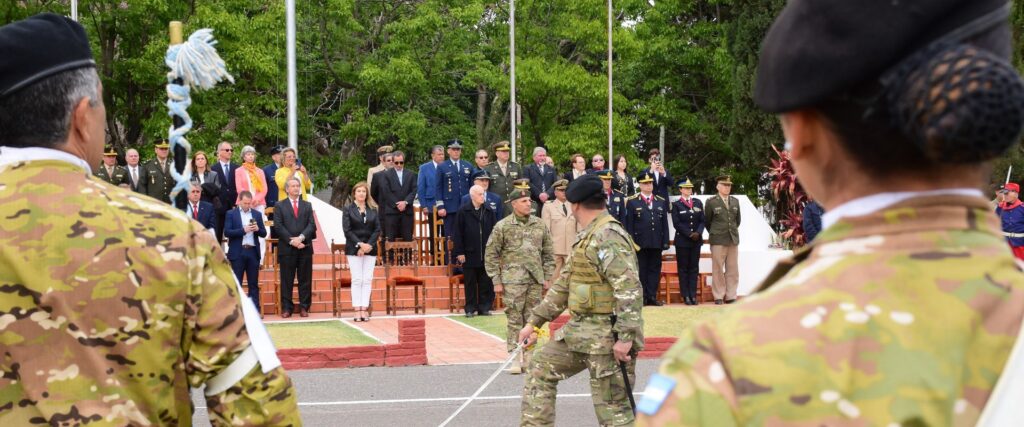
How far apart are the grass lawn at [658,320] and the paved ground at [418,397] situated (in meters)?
2.90

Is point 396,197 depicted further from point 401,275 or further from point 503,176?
point 503,176

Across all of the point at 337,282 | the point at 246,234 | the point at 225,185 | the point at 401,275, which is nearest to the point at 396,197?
the point at 401,275

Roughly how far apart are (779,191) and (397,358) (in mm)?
7828

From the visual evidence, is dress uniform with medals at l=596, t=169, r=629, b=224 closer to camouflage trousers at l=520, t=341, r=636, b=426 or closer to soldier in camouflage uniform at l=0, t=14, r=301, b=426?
camouflage trousers at l=520, t=341, r=636, b=426

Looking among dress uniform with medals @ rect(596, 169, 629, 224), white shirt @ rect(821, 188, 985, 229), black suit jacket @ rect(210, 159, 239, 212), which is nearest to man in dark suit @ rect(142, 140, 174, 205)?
black suit jacket @ rect(210, 159, 239, 212)

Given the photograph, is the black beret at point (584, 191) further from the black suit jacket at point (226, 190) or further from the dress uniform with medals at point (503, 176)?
the dress uniform with medals at point (503, 176)

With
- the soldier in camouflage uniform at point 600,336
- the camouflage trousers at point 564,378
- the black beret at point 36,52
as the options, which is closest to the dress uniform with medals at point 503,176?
the soldier in camouflage uniform at point 600,336

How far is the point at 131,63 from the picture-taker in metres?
28.6

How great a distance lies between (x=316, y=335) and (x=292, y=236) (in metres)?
2.53

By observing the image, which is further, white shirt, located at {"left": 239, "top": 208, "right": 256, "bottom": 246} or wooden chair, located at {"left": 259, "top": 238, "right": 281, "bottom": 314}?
wooden chair, located at {"left": 259, "top": 238, "right": 281, "bottom": 314}

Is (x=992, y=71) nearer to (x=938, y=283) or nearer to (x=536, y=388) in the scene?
(x=938, y=283)

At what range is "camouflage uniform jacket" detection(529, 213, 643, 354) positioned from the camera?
25.5ft

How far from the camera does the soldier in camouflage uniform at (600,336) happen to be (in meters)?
7.73

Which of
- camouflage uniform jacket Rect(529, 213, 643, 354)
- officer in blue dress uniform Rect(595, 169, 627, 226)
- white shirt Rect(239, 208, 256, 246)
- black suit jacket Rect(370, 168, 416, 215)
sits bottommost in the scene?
camouflage uniform jacket Rect(529, 213, 643, 354)
